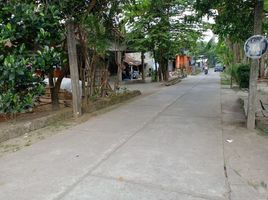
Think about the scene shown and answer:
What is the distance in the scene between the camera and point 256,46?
7184 millimetres

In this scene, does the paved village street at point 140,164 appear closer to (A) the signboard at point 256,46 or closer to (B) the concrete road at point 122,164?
(B) the concrete road at point 122,164

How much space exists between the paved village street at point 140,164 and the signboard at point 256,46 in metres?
1.83

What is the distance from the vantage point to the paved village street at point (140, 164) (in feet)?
13.6

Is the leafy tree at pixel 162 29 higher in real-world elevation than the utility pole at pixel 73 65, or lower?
higher

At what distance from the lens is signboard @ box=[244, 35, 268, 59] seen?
279 inches

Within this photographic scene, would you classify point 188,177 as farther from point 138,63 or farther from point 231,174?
point 138,63

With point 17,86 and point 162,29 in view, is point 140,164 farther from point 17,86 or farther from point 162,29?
point 162,29

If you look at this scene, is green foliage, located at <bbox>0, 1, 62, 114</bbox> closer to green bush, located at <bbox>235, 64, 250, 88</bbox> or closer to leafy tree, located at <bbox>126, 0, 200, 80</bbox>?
green bush, located at <bbox>235, 64, 250, 88</bbox>

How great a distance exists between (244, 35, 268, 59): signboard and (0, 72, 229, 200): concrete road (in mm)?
1983

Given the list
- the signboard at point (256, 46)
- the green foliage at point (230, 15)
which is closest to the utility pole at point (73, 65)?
the green foliage at point (230, 15)

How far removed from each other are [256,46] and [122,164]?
4259 mm

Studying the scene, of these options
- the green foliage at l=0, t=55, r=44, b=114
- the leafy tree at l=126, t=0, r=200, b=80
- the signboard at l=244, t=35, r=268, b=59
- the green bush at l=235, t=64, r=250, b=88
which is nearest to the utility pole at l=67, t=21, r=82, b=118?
the green foliage at l=0, t=55, r=44, b=114

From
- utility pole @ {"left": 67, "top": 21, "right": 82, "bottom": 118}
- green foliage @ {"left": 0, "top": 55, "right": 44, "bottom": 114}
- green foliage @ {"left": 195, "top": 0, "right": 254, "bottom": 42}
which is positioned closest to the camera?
green foliage @ {"left": 0, "top": 55, "right": 44, "bottom": 114}

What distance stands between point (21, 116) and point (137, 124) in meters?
3.08
